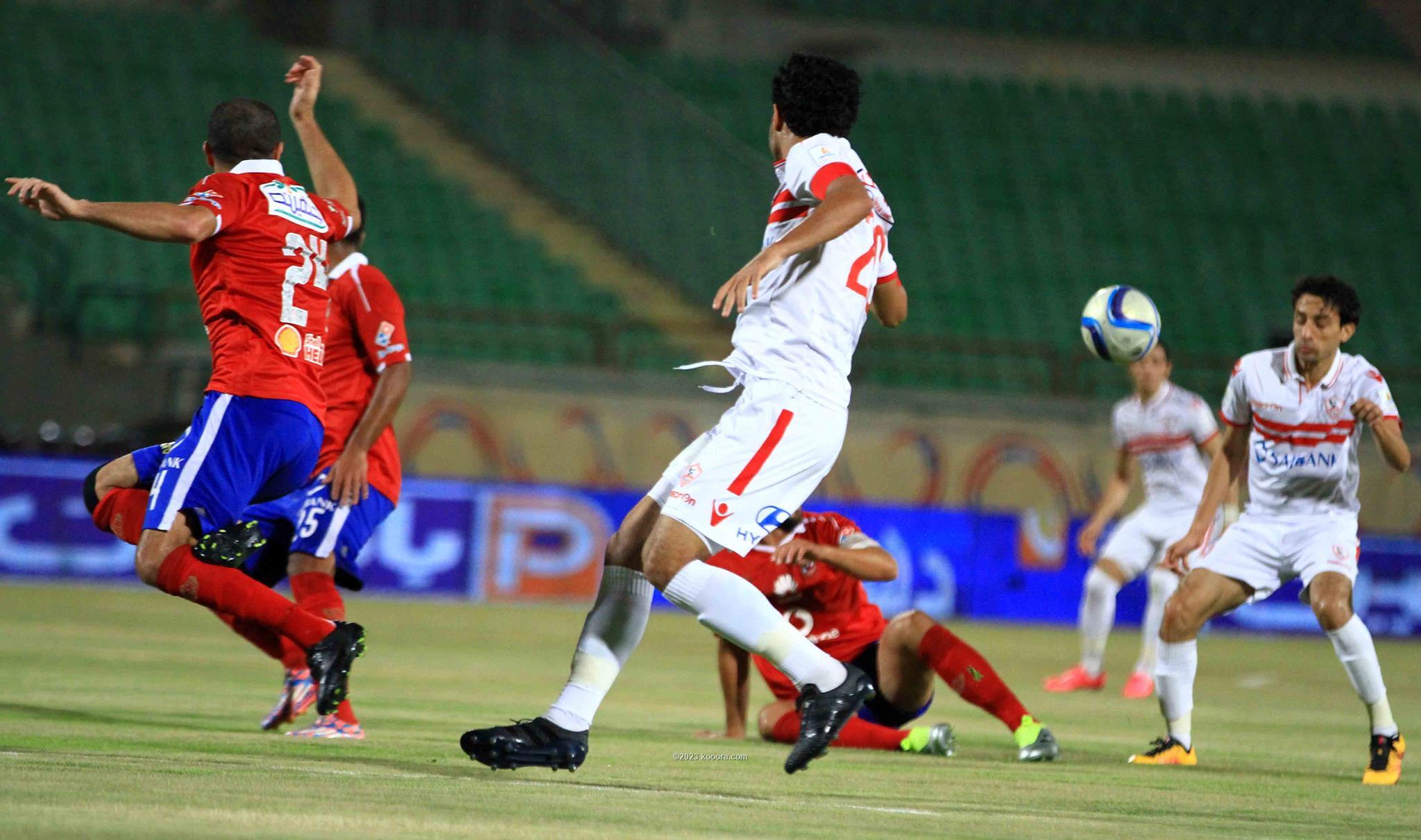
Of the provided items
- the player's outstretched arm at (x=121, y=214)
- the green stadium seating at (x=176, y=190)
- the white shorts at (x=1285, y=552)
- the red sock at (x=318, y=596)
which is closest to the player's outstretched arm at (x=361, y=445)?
the red sock at (x=318, y=596)

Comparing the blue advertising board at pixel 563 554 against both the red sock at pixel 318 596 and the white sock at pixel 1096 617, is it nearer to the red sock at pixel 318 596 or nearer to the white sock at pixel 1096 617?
the white sock at pixel 1096 617

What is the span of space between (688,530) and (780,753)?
1969 mm

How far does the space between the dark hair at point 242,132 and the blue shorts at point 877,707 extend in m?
3.14

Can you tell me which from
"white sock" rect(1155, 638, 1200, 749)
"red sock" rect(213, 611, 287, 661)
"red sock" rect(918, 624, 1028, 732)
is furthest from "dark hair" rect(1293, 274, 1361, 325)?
"red sock" rect(213, 611, 287, 661)

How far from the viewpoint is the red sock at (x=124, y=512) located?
21.2 ft

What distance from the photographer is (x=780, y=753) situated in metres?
7.21

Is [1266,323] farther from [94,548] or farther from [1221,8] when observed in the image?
[94,548]

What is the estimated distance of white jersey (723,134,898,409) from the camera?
18.7 feet

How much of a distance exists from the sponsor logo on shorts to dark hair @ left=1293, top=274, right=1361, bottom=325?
10.2ft

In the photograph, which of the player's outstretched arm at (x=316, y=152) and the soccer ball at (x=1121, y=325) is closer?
the player's outstretched arm at (x=316, y=152)

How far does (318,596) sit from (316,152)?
5.70 feet

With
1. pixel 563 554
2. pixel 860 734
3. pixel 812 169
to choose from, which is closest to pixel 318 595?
pixel 860 734

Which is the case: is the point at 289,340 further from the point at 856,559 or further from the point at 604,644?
the point at 856,559

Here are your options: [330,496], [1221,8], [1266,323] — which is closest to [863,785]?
[330,496]
